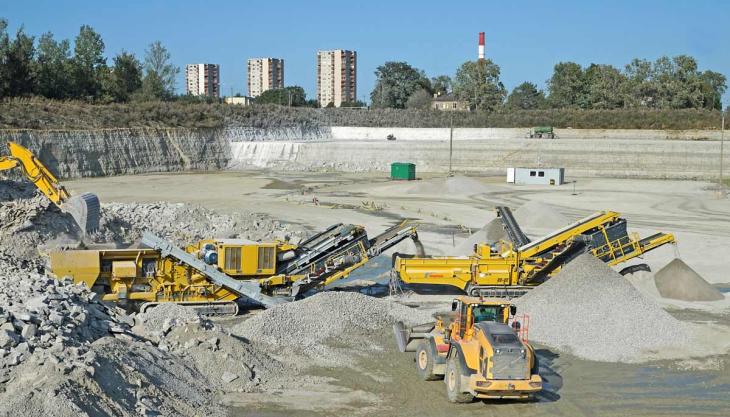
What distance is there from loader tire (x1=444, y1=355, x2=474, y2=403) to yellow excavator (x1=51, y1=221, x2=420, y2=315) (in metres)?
6.78

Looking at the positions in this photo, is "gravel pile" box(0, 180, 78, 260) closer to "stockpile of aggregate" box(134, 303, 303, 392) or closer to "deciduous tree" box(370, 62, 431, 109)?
"stockpile of aggregate" box(134, 303, 303, 392)

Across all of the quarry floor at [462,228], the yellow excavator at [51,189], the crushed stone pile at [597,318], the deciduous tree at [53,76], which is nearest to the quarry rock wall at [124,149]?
the quarry floor at [462,228]

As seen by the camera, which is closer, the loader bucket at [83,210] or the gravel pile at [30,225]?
the gravel pile at [30,225]

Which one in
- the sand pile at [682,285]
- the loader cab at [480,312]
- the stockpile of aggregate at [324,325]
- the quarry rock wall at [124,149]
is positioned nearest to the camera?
the loader cab at [480,312]

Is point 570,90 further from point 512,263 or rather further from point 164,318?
point 164,318

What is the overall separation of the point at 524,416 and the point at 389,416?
216 cm

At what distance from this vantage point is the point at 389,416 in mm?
13594

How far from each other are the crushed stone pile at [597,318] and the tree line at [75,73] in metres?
60.2

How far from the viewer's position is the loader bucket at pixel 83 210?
2517cm

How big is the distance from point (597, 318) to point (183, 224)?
17267 mm

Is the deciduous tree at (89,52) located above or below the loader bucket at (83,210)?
above

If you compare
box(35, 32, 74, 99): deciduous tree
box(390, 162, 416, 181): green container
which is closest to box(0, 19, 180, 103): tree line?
box(35, 32, 74, 99): deciduous tree

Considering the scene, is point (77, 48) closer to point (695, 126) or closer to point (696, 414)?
point (695, 126)

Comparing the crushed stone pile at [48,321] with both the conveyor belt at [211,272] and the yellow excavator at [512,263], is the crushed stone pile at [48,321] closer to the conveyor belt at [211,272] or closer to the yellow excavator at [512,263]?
the conveyor belt at [211,272]
